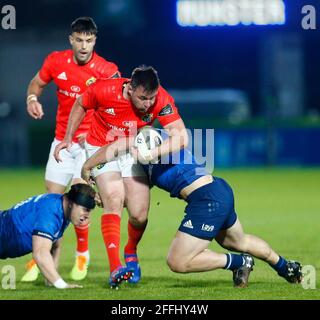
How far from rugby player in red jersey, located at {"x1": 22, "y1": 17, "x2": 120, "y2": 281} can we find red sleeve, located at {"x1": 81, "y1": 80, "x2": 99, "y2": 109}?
0.80 meters

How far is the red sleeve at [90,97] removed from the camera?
33.5ft

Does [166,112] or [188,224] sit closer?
[188,224]

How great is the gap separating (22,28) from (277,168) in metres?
9.98

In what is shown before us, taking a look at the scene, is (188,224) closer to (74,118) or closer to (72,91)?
(74,118)

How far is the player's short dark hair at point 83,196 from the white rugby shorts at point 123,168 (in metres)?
0.67

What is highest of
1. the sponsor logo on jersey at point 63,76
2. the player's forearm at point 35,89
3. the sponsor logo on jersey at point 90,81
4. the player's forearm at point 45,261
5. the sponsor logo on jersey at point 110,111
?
the sponsor logo on jersey at point 63,76

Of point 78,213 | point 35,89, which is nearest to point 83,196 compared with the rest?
point 78,213

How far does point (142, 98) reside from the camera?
31.7 ft

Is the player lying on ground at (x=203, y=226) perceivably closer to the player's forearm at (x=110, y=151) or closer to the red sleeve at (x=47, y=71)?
the player's forearm at (x=110, y=151)

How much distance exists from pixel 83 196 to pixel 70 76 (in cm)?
209

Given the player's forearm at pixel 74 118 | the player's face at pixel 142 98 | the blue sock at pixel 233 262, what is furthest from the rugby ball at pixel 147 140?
Result: the blue sock at pixel 233 262

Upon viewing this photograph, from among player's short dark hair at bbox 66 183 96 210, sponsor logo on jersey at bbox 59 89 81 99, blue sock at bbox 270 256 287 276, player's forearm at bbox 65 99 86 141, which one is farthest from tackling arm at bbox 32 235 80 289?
sponsor logo on jersey at bbox 59 89 81 99

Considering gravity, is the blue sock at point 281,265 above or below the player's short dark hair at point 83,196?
below

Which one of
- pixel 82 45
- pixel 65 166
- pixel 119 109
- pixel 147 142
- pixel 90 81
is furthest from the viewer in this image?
pixel 65 166
